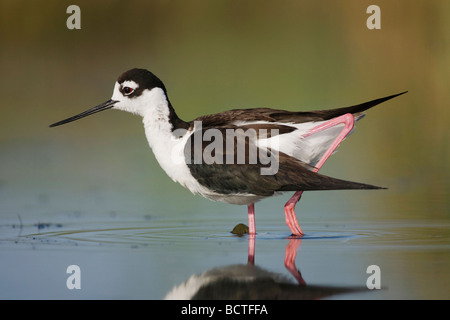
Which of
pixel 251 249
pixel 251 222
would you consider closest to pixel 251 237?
pixel 251 222

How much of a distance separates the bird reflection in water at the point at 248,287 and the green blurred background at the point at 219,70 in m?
4.42

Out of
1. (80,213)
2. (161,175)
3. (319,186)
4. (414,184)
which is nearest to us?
(319,186)

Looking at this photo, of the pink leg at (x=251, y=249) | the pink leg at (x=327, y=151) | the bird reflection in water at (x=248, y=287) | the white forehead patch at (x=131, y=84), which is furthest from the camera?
the white forehead patch at (x=131, y=84)

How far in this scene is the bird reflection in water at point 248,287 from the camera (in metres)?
4.23

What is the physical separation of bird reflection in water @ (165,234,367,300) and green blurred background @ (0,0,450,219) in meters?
4.42

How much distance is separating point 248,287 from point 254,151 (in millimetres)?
1787

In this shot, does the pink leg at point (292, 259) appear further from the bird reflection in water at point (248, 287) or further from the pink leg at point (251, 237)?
the pink leg at point (251, 237)

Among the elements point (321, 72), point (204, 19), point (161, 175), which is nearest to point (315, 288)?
point (161, 175)

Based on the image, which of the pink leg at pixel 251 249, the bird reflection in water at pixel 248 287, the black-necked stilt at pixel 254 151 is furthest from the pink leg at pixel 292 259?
the black-necked stilt at pixel 254 151

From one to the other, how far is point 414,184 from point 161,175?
2.60 meters

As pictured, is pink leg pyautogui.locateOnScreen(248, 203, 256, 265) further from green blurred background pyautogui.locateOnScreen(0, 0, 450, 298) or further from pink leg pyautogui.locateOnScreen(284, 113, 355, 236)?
pink leg pyautogui.locateOnScreen(284, 113, 355, 236)

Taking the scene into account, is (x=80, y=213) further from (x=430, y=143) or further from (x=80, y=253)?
(x=430, y=143)

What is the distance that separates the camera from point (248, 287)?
173 inches

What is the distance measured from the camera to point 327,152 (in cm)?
638
